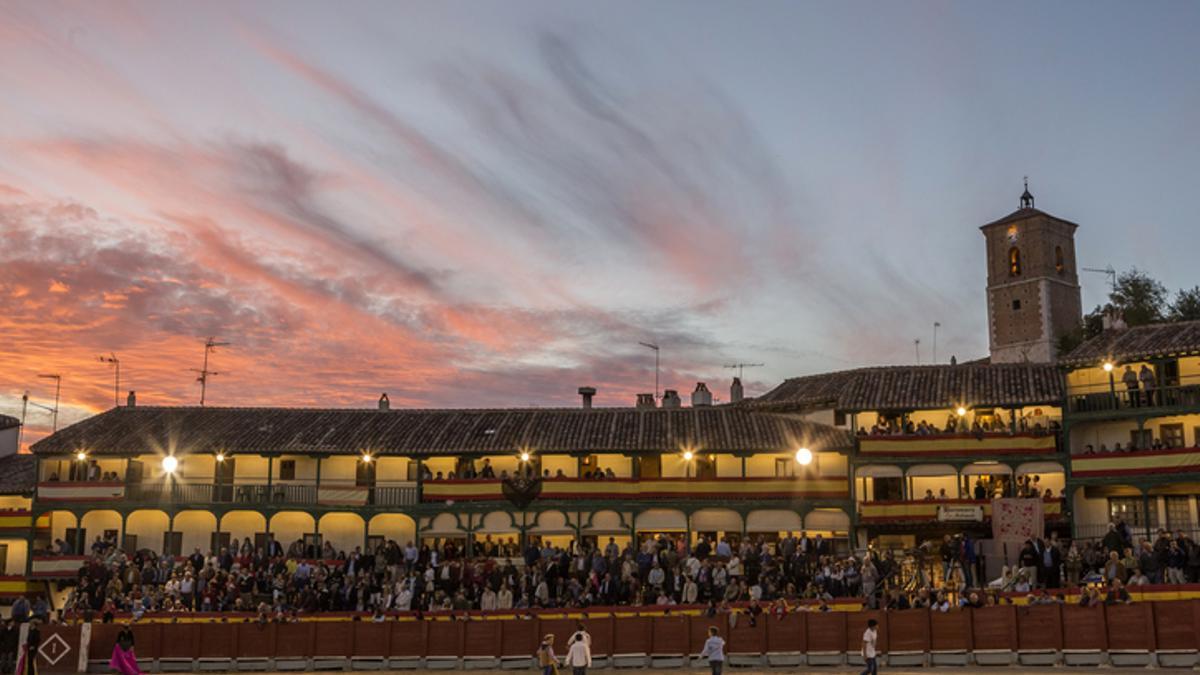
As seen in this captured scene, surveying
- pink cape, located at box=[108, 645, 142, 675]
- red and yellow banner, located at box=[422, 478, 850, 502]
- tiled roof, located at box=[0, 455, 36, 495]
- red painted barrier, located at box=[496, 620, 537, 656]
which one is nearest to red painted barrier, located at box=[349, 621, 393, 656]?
red painted barrier, located at box=[496, 620, 537, 656]

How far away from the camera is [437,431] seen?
2009 inches

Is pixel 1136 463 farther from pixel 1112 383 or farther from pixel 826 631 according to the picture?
pixel 826 631

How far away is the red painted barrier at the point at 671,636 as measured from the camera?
32.4 metres

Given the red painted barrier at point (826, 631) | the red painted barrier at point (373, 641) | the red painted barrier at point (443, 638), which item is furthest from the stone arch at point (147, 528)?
the red painted barrier at point (826, 631)

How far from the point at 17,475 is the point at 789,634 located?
4152cm

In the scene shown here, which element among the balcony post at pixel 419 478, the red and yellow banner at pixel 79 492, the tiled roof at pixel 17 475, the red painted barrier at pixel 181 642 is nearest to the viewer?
the red painted barrier at pixel 181 642

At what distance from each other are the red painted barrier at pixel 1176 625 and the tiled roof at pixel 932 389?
1805 cm

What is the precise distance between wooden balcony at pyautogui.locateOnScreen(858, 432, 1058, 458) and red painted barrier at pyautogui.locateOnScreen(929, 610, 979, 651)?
52.9 feet

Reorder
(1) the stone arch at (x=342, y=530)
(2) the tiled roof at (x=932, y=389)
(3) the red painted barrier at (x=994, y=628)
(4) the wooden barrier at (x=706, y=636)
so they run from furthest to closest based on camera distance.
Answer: (1) the stone arch at (x=342, y=530), (2) the tiled roof at (x=932, y=389), (3) the red painted barrier at (x=994, y=628), (4) the wooden barrier at (x=706, y=636)

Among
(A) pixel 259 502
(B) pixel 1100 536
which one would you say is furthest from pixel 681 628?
(A) pixel 259 502

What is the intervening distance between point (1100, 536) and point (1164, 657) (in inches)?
618

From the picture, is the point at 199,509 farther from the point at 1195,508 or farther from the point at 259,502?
the point at 1195,508

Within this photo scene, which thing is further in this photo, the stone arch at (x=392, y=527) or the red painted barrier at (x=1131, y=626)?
the stone arch at (x=392, y=527)

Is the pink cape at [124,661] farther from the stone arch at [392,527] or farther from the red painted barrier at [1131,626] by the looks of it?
the red painted barrier at [1131,626]
